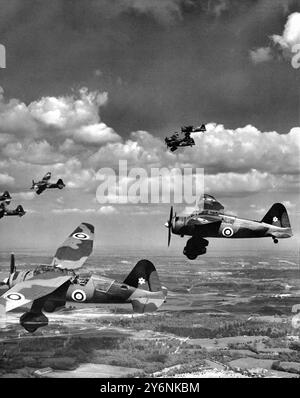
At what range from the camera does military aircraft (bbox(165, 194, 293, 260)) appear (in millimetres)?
27484

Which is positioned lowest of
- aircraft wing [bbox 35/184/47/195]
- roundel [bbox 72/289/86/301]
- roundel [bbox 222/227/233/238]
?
roundel [bbox 72/289/86/301]

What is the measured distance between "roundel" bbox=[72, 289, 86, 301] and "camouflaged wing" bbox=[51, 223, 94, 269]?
312 centimetres

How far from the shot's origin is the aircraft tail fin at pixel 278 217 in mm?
28109

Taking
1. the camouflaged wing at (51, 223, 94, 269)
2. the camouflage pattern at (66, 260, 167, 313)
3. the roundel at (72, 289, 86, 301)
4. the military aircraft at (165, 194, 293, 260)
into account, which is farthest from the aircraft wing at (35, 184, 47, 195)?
the military aircraft at (165, 194, 293, 260)

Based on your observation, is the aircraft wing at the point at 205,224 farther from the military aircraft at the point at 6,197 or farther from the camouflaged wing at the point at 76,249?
the military aircraft at the point at 6,197

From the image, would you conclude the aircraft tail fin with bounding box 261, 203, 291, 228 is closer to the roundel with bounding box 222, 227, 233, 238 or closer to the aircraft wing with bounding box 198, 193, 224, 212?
the roundel with bounding box 222, 227, 233, 238

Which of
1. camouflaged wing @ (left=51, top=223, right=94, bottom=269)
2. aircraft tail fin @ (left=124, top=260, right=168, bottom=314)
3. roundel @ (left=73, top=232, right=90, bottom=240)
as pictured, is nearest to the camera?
aircraft tail fin @ (left=124, top=260, right=168, bottom=314)

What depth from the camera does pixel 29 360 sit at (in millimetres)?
69125

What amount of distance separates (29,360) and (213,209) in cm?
5626

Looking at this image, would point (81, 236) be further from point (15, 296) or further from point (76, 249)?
point (15, 296)

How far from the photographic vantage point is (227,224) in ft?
92.4

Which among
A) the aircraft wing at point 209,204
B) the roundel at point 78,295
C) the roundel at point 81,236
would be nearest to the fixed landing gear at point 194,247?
the aircraft wing at point 209,204

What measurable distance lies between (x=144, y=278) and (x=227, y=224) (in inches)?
301

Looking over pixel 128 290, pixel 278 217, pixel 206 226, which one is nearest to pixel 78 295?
pixel 128 290
